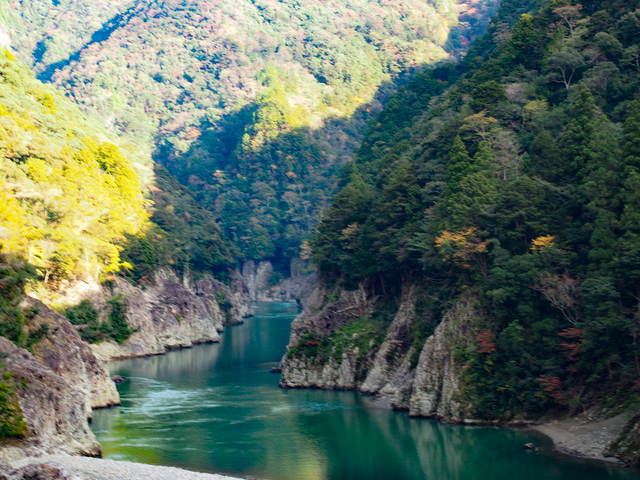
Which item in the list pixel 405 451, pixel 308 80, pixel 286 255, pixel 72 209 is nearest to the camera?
pixel 405 451

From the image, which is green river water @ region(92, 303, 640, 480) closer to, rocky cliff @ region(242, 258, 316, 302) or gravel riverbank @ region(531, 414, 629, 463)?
gravel riverbank @ region(531, 414, 629, 463)

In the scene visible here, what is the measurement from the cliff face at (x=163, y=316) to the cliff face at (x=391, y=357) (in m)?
23.1

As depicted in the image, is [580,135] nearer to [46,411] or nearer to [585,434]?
[585,434]

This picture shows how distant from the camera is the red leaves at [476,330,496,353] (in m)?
42.0

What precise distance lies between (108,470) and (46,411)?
463 cm

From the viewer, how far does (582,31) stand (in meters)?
59.0

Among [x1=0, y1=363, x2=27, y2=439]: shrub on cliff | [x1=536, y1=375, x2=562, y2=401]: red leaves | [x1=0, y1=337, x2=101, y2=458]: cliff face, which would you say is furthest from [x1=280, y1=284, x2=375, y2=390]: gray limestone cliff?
[x1=0, y1=363, x2=27, y2=439]: shrub on cliff

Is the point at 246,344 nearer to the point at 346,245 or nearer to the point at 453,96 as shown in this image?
the point at 346,245

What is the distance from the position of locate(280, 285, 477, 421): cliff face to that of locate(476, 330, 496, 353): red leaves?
128 cm

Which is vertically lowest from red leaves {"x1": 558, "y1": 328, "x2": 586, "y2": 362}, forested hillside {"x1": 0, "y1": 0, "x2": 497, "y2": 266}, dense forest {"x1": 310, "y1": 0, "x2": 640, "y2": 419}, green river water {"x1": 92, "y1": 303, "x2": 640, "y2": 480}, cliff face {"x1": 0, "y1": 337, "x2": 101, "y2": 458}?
green river water {"x1": 92, "y1": 303, "x2": 640, "y2": 480}

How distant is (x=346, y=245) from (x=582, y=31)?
2859 centimetres

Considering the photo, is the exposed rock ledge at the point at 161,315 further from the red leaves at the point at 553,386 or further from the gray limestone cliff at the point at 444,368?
the red leaves at the point at 553,386

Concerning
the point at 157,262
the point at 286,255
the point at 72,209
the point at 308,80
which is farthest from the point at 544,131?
the point at 308,80

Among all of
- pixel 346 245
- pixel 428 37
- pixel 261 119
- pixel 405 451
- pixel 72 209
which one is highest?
pixel 428 37
